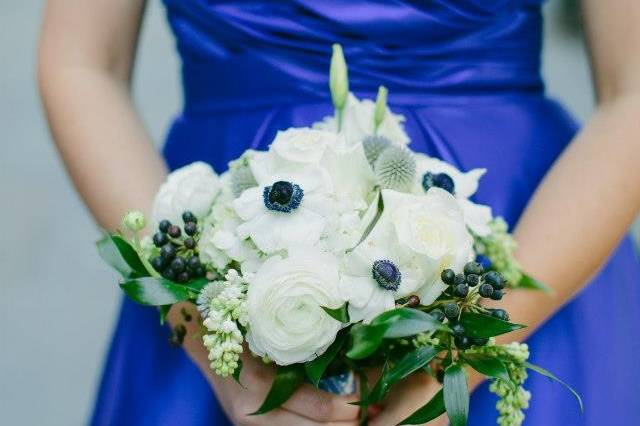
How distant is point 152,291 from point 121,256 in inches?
2.6

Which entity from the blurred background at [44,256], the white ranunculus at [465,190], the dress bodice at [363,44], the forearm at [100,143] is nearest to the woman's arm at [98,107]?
the forearm at [100,143]

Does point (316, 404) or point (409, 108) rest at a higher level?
point (409, 108)

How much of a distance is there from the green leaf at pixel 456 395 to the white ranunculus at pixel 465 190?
17 cm

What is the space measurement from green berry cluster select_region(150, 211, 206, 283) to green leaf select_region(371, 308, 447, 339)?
0.70 ft

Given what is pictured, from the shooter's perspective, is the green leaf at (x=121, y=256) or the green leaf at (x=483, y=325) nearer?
the green leaf at (x=483, y=325)

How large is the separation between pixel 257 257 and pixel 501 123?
1.62 feet

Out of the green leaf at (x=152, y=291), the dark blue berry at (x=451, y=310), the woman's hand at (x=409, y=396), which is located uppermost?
the dark blue berry at (x=451, y=310)

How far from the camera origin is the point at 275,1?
125cm

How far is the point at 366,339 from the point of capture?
83 centimetres

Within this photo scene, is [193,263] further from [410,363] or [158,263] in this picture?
[410,363]

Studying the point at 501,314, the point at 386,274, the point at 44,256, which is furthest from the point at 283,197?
the point at 44,256

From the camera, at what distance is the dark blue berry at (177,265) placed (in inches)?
36.9

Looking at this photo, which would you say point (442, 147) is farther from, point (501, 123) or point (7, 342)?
point (7, 342)

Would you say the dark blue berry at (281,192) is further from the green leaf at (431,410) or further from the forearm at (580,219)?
the forearm at (580,219)
